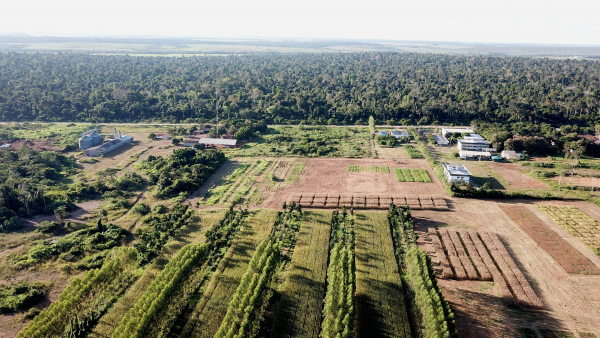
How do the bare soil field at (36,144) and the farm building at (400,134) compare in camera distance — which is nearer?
the bare soil field at (36,144)

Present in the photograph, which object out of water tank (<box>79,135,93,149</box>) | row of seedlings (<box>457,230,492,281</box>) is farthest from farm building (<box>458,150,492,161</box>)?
water tank (<box>79,135,93,149</box>)

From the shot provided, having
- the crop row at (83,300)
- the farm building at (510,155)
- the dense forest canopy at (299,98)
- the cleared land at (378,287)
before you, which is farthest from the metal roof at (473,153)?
the crop row at (83,300)

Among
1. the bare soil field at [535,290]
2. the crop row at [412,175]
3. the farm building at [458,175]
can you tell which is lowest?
the bare soil field at [535,290]

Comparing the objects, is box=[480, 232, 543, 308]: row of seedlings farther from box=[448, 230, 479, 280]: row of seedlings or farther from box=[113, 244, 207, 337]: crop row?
box=[113, 244, 207, 337]: crop row

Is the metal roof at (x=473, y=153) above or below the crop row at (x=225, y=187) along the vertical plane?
above

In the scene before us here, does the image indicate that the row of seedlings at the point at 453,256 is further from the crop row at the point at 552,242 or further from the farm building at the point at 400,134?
the farm building at the point at 400,134
